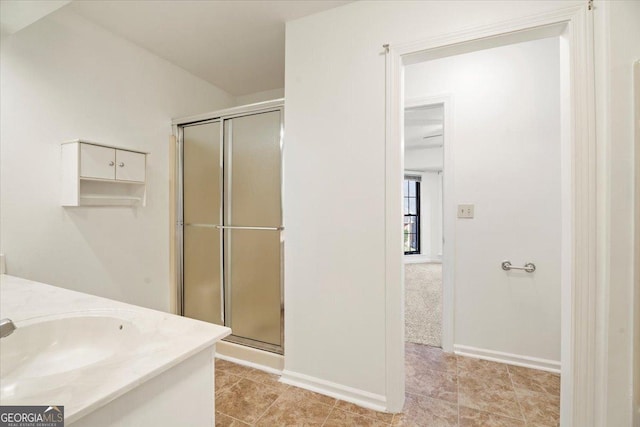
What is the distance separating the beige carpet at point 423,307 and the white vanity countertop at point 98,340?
236cm

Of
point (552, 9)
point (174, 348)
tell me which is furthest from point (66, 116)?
point (552, 9)

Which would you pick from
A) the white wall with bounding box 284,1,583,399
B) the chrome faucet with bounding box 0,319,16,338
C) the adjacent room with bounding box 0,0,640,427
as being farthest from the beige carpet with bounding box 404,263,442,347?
the chrome faucet with bounding box 0,319,16,338

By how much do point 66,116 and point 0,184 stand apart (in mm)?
564

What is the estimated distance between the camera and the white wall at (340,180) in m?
1.70

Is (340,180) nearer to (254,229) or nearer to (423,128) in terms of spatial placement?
(254,229)

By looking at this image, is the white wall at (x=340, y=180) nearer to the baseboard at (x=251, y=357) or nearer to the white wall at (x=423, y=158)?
the baseboard at (x=251, y=357)

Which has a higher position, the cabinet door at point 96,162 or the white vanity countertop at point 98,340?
the cabinet door at point 96,162

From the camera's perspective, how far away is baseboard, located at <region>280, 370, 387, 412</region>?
170 centimetres

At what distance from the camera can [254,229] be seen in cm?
230

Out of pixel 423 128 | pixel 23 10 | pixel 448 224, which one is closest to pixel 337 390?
pixel 448 224

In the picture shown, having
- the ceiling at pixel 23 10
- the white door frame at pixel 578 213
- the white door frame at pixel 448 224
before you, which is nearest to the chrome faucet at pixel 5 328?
the ceiling at pixel 23 10

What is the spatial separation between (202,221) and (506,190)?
256cm

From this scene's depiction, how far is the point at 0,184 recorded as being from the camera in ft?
5.18

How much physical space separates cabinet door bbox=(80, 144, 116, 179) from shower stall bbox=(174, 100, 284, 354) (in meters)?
0.68
